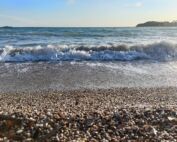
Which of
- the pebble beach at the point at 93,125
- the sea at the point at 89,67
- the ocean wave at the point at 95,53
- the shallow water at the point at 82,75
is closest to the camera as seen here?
the pebble beach at the point at 93,125

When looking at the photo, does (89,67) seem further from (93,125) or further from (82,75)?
(93,125)

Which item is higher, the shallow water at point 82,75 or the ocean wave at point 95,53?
the ocean wave at point 95,53

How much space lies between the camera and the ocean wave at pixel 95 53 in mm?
19375

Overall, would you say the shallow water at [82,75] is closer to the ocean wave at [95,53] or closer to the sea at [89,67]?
the sea at [89,67]

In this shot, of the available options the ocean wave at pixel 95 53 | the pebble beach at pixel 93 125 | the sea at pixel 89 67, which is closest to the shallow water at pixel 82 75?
the sea at pixel 89 67

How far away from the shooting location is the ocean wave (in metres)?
19.4

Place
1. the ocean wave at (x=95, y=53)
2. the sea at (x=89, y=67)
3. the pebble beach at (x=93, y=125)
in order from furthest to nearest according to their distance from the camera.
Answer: the ocean wave at (x=95, y=53)
the sea at (x=89, y=67)
the pebble beach at (x=93, y=125)

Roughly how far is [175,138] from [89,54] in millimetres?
14029

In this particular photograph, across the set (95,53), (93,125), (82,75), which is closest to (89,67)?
(82,75)

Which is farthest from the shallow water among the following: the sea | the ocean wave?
the ocean wave

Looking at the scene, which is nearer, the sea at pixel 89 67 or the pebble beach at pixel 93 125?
the pebble beach at pixel 93 125

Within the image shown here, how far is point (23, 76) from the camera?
13938mm

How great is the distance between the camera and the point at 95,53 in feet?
67.4

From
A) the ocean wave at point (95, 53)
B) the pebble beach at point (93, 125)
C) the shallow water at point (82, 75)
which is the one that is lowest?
the shallow water at point (82, 75)
